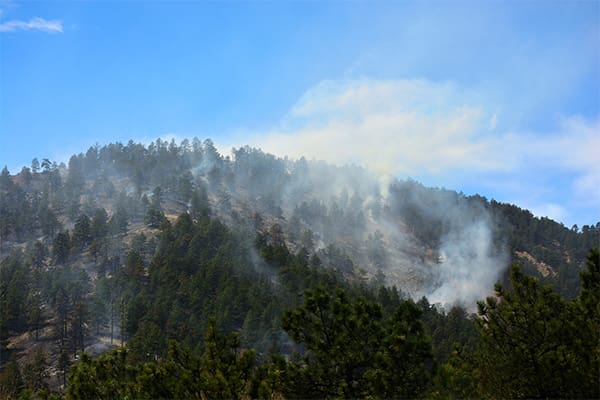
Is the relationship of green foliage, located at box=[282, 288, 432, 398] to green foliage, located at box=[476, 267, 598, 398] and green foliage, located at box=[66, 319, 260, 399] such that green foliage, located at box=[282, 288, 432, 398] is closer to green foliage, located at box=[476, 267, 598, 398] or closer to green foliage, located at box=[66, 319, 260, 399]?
green foliage, located at box=[66, 319, 260, 399]

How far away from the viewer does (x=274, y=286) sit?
243 feet

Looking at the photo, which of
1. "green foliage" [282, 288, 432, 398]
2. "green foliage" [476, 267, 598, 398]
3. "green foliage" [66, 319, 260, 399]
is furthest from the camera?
Result: "green foliage" [282, 288, 432, 398]

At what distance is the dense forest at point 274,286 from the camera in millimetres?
8617

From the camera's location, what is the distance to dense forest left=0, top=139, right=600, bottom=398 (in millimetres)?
8617

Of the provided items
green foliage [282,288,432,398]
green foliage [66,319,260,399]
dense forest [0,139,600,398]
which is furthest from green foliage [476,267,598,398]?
green foliage [66,319,260,399]

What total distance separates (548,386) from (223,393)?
5.46m

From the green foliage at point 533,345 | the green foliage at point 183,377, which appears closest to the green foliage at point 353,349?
the green foliage at point 183,377

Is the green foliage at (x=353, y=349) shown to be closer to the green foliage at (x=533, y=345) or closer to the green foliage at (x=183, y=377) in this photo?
the green foliage at (x=183, y=377)

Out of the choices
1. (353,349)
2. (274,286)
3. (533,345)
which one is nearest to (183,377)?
(353,349)

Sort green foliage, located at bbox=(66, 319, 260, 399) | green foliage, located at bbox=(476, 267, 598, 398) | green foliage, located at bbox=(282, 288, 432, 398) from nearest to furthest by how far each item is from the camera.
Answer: green foliage, located at bbox=(66, 319, 260, 399) < green foliage, located at bbox=(476, 267, 598, 398) < green foliage, located at bbox=(282, 288, 432, 398)

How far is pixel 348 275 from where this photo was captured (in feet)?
353

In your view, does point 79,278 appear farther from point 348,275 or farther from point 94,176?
point 94,176

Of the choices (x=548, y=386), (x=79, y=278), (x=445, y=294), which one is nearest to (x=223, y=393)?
(x=548, y=386)

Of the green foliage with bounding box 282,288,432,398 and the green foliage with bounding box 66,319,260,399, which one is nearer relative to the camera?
the green foliage with bounding box 66,319,260,399
